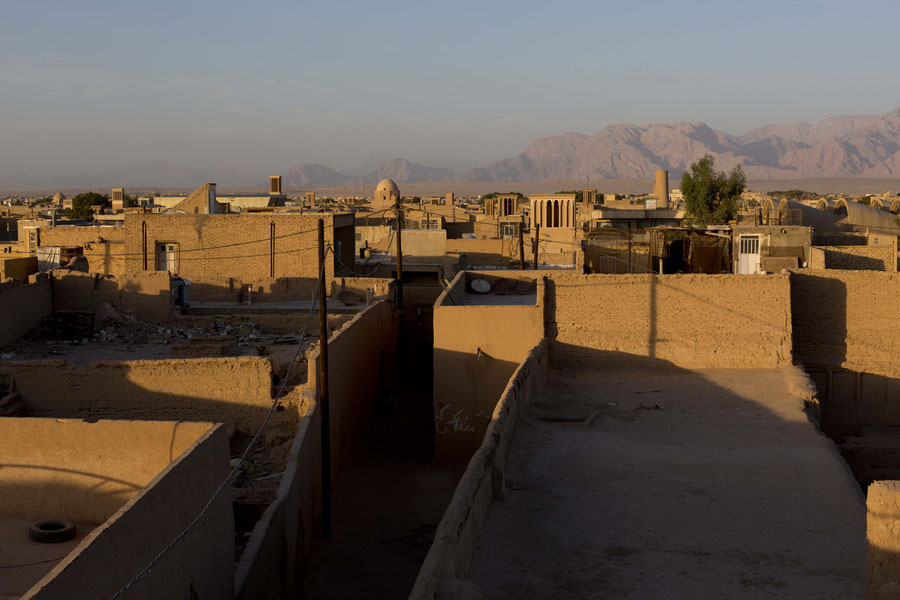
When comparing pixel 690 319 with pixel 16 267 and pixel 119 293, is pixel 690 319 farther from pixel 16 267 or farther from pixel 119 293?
pixel 16 267

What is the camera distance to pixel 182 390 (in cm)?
1476

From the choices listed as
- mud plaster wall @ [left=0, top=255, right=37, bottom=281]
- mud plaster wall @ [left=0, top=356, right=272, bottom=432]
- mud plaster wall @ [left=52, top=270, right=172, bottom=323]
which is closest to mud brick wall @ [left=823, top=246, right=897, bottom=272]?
mud plaster wall @ [left=0, top=356, right=272, bottom=432]

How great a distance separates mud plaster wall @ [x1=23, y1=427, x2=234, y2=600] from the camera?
257 inches

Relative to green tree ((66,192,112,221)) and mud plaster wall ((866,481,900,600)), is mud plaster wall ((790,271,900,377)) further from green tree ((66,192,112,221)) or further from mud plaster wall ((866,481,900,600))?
green tree ((66,192,112,221))

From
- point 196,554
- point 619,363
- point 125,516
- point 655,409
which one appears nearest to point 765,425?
point 655,409

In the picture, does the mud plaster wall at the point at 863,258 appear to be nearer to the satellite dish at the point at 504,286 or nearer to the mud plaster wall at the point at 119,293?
the satellite dish at the point at 504,286

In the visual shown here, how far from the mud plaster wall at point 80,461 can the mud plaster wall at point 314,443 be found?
1471 millimetres

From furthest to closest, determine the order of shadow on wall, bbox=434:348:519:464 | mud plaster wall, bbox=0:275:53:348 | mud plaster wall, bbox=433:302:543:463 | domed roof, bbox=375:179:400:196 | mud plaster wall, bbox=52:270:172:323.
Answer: domed roof, bbox=375:179:400:196
mud plaster wall, bbox=52:270:172:323
mud plaster wall, bbox=0:275:53:348
shadow on wall, bbox=434:348:519:464
mud plaster wall, bbox=433:302:543:463

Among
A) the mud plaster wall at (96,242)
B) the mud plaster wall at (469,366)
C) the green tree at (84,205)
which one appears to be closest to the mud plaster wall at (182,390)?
the mud plaster wall at (469,366)

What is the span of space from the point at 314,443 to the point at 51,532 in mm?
5059

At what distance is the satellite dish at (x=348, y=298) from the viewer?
81.8 ft

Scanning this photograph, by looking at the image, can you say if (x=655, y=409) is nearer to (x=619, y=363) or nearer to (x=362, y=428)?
(x=619, y=363)

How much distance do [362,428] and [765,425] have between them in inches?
353

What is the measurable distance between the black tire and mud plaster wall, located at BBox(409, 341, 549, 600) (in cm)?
366
